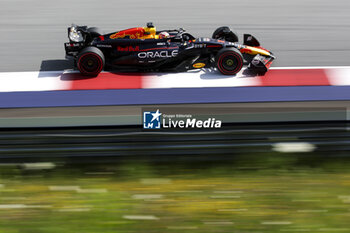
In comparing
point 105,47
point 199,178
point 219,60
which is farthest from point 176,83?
point 199,178

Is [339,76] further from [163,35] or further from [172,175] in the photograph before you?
[172,175]

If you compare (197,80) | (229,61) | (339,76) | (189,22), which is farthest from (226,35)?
(339,76)

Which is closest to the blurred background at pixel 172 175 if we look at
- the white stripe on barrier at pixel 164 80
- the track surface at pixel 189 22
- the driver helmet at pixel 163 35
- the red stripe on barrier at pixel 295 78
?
the white stripe on barrier at pixel 164 80

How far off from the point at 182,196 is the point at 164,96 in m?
1.14

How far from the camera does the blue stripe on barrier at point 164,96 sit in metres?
5.67

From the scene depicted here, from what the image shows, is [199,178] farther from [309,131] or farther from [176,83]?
[176,83]

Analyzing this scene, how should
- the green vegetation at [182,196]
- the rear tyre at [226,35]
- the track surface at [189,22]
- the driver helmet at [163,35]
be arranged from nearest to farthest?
the green vegetation at [182,196], the driver helmet at [163,35], the rear tyre at [226,35], the track surface at [189,22]

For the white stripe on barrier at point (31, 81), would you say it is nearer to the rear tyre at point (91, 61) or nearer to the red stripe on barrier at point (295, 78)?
the rear tyre at point (91, 61)

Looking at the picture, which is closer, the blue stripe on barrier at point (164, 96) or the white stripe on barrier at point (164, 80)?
the blue stripe on barrier at point (164, 96)

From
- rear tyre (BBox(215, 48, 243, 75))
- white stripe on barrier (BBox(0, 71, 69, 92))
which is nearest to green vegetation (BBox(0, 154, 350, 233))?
white stripe on barrier (BBox(0, 71, 69, 92))

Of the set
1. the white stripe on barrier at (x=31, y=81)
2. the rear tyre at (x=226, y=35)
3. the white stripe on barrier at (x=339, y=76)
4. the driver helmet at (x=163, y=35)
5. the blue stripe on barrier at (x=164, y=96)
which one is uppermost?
the driver helmet at (x=163, y=35)

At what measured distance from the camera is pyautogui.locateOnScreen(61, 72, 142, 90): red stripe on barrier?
776cm

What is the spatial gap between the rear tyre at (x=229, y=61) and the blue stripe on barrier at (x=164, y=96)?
2.10m

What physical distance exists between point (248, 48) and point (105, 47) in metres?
2.24
